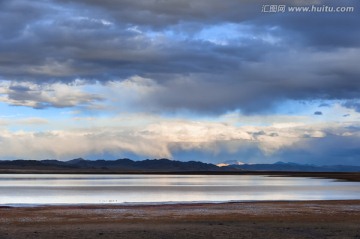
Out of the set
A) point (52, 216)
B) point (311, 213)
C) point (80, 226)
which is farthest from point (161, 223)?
point (311, 213)

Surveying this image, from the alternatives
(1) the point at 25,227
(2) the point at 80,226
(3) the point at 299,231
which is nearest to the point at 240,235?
(3) the point at 299,231

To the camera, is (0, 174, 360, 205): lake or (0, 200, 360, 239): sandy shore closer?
(0, 200, 360, 239): sandy shore

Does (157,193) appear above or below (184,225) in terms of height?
above

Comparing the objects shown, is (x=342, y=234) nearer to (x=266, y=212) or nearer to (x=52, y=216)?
(x=266, y=212)

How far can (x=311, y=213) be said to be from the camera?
3528cm

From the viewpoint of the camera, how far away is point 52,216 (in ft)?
110

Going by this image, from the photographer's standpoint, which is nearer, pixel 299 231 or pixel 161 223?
pixel 299 231

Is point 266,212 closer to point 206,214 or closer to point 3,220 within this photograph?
point 206,214

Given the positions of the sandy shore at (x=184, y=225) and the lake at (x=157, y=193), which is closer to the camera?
the sandy shore at (x=184, y=225)

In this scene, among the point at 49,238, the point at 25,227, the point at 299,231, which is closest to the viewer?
the point at 49,238

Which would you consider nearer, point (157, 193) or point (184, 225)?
point (184, 225)

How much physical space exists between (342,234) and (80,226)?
1241cm

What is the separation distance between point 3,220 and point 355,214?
2167cm

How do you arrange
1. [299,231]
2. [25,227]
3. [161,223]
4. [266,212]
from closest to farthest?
[299,231]
[25,227]
[161,223]
[266,212]
